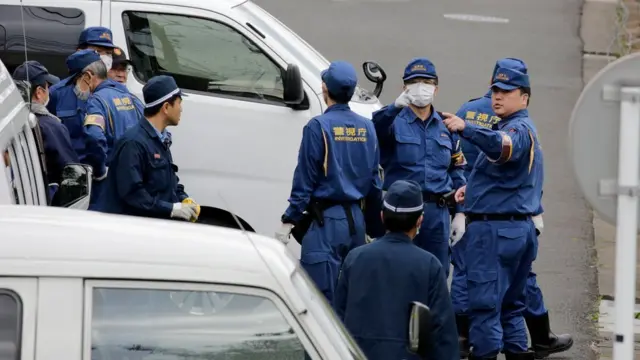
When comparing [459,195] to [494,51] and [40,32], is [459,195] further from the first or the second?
[494,51]

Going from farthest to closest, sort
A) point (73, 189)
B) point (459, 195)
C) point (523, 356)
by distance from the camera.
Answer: point (459, 195)
point (523, 356)
point (73, 189)

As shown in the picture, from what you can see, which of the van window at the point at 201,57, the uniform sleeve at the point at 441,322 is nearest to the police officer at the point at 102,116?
the van window at the point at 201,57

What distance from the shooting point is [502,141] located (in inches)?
333

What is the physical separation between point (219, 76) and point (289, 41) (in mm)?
630

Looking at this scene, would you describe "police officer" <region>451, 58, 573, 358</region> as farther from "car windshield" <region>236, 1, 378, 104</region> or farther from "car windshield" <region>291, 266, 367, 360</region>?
"car windshield" <region>291, 266, 367, 360</region>

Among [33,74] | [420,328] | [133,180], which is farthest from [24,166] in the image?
[33,74]

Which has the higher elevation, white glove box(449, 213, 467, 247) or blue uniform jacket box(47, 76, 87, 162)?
blue uniform jacket box(47, 76, 87, 162)

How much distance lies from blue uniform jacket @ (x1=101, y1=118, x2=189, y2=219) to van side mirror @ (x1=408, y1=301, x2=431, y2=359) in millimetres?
2910

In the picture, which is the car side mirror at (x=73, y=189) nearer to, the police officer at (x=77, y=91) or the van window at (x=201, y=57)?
the police officer at (x=77, y=91)

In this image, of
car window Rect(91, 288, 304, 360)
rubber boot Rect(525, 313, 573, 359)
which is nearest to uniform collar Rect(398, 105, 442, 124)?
rubber boot Rect(525, 313, 573, 359)

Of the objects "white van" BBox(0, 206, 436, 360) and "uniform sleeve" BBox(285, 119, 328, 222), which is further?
"uniform sleeve" BBox(285, 119, 328, 222)

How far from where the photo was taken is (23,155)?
6855mm

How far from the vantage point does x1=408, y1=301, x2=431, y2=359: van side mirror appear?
5535 millimetres

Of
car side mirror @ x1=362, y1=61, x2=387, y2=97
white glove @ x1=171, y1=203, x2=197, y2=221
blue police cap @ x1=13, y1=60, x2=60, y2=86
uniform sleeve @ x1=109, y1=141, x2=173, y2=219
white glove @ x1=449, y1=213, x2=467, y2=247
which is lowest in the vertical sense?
white glove @ x1=449, y1=213, x2=467, y2=247
